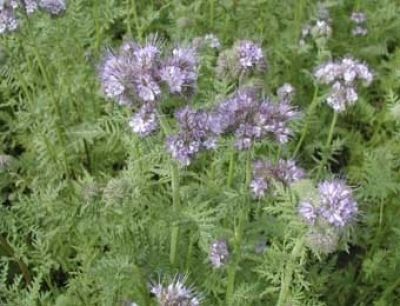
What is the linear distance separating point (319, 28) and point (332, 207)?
7.59 ft

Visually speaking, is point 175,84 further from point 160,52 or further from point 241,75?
point 241,75

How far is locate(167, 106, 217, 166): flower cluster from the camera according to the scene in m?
2.91

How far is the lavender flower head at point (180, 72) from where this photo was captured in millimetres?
2850

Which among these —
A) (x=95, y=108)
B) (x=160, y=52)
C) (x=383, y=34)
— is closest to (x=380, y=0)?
(x=383, y=34)

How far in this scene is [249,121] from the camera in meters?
2.95

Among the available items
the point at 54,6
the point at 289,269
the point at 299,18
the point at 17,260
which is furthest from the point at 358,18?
the point at 17,260

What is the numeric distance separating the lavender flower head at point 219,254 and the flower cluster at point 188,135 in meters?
0.56

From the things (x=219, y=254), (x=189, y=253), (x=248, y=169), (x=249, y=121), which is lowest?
(x=189, y=253)

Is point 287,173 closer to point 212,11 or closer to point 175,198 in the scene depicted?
point 175,198

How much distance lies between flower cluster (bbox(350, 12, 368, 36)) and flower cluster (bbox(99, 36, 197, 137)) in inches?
104

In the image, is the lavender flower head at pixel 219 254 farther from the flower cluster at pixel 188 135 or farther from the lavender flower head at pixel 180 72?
the lavender flower head at pixel 180 72

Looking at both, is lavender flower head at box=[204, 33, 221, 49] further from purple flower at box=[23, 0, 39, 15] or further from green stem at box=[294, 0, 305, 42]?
purple flower at box=[23, 0, 39, 15]

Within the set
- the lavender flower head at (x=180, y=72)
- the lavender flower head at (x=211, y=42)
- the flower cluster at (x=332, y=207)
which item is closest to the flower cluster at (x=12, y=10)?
the lavender flower head at (x=211, y=42)

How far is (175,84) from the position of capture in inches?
112
